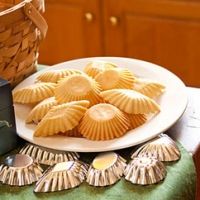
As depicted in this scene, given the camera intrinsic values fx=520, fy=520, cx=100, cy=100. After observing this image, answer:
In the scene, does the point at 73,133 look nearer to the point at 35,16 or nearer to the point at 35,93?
the point at 35,93

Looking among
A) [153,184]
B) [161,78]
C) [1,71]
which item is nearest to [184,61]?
[161,78]

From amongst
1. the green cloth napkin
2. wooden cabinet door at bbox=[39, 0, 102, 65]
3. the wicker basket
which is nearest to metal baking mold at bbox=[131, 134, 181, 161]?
the green cloth napkin

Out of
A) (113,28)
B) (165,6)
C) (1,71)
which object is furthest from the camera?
(113,28)

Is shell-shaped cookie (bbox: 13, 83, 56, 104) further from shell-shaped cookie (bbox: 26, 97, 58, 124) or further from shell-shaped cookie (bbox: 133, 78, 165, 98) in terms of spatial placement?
shell-shaped cookie (bbox: 133, 78, 165, 98)

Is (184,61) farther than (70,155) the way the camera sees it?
Yes

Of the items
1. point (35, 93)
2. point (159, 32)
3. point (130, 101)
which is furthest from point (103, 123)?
point (159, 32)

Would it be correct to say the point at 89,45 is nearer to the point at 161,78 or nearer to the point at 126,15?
the point at 126,15

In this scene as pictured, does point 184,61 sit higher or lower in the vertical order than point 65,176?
lower
